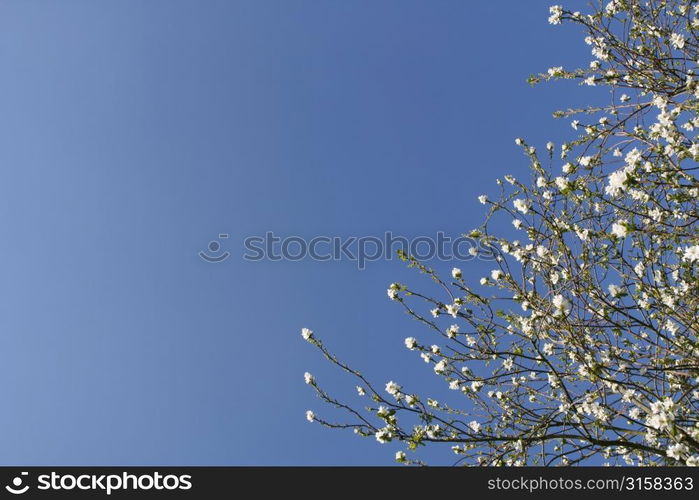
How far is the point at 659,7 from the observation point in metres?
4.84

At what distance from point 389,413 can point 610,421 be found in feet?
5.44

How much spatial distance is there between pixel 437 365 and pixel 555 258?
1.40 metres

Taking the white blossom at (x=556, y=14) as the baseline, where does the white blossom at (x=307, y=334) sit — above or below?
below

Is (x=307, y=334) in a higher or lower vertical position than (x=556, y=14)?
Result: lower

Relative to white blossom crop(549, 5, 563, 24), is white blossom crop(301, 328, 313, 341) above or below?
below

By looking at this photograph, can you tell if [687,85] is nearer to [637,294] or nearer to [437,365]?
[637,294]

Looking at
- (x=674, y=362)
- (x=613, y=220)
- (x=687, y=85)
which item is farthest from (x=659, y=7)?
(x=674, y=362)

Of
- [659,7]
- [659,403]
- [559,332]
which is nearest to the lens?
[659,403]
